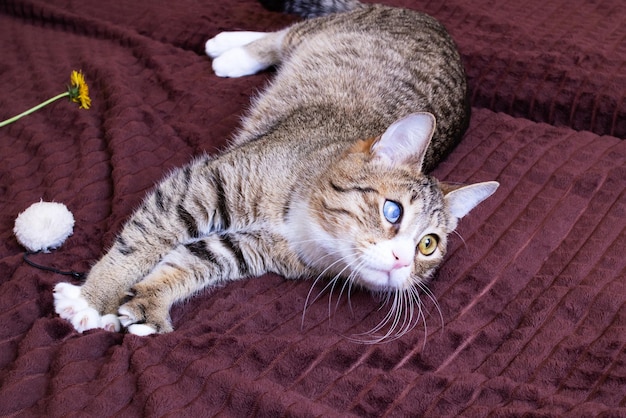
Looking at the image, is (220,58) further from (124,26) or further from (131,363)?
(131,363)

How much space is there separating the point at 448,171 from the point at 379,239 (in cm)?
57

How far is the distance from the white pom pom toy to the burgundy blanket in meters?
0.04

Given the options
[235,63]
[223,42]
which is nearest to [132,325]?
[235,63]

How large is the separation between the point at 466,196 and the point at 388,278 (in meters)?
0.35

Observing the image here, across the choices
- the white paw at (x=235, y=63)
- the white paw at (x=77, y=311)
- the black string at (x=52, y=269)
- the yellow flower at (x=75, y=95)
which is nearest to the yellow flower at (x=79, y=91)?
the yellow flower at (x=75, y=95)

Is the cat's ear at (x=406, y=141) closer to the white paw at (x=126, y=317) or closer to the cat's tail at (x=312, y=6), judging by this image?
the white paw at (x=126, y=317)

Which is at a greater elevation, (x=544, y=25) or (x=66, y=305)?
(x=544, y=25)

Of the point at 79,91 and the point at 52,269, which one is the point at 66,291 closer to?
the point at 52,269

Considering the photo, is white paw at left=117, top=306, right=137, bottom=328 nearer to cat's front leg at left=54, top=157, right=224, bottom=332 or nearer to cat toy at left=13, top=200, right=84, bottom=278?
cat's front leg at left=54, top=157, right=224, bottom=332

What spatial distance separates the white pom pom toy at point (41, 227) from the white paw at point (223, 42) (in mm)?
1072

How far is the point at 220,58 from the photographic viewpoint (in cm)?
220

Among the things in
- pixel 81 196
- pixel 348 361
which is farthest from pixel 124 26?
pixel 348 361

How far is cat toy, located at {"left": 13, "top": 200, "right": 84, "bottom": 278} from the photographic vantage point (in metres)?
1.37

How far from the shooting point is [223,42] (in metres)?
2.28
